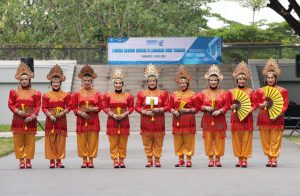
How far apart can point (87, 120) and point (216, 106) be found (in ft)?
7.97

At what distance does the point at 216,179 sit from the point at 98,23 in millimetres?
43294

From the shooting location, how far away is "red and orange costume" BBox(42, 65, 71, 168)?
1853 centimetres

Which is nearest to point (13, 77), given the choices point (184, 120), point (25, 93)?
point (25, 93)

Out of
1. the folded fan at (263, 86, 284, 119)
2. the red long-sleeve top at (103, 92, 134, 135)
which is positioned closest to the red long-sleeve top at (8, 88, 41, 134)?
the red long-sleeve top at (103, 92, 134, 135)

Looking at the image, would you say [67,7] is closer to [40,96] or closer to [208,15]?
[208,15]

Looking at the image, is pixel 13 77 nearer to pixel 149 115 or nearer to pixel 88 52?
pixel 88 52

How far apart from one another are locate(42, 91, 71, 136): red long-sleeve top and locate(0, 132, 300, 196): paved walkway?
2.44 feet

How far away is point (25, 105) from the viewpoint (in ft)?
60.6

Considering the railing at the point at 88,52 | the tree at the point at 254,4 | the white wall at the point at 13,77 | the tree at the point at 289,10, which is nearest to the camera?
the tree at the point at 289,10

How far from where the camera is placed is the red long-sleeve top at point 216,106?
18.4 metres

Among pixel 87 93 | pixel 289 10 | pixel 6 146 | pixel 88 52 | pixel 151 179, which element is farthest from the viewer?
pixel 88 52

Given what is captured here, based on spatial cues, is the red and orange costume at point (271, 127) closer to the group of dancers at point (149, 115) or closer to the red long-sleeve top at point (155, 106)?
the group of dancers at point (149, 115)

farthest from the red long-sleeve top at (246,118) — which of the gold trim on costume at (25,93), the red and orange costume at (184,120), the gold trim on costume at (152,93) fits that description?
the gold trim on costume at (25,93)

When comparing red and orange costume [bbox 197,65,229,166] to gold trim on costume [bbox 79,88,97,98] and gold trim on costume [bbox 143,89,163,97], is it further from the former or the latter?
gold trim on costume [bbox 79,88,97,98]
